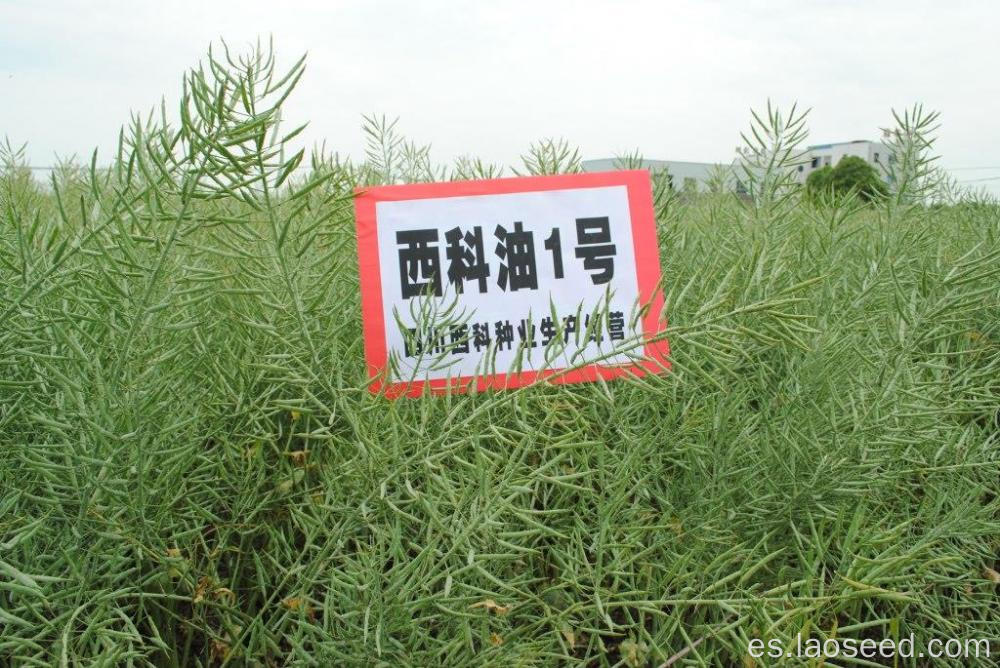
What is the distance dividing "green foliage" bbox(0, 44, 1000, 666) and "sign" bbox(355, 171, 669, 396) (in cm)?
7

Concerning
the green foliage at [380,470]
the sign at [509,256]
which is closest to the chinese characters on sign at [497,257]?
the sign at [509,256]

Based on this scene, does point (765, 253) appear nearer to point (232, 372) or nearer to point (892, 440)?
point (892, 440)

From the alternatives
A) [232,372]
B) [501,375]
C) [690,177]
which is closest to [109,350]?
[232,372]

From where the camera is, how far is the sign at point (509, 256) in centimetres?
94

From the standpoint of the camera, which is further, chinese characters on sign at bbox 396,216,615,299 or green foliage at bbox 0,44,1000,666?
chinese characters on sign at bbox 396,216,615,299

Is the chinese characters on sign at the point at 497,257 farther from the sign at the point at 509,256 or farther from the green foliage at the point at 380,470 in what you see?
the green foliage at the point at 380,470

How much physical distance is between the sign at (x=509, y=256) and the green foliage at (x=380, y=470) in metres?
0.07

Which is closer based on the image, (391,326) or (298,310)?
(298,310)

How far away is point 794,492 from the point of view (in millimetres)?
854

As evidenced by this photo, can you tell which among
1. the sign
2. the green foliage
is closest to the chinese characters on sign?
the sign

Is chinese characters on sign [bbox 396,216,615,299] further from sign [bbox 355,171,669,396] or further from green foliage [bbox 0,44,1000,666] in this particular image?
green foliage [bbox 0,44,1000,666]

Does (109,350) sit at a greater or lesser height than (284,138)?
lesser

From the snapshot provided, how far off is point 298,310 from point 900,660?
782 mm

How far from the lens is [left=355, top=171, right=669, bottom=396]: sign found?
945 millimetres
